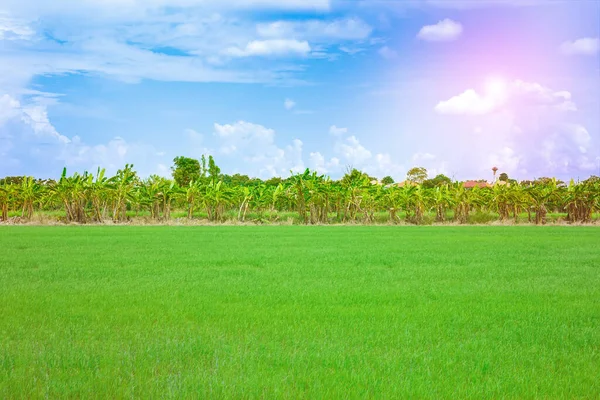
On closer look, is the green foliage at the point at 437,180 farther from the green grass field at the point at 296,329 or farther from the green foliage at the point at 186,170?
the green grass field at the point at 296,329

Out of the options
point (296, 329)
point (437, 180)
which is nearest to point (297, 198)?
point (296, 329)

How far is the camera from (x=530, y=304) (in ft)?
23.5

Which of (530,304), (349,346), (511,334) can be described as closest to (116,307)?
(349,346)

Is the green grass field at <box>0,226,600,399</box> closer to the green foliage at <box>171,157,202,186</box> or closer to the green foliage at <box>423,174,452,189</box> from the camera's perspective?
the green foliage at <box>171,157,202,186</box>

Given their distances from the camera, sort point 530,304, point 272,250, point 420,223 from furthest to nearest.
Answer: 1. point 420,223
2. point 272,250
3. point 530,304

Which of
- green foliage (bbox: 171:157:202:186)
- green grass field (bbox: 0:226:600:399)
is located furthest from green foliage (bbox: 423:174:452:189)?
green grass field (bbox: 0:226:600:399)

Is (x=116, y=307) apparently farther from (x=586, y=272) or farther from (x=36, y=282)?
(x=586, y=272)

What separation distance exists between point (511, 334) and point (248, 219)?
25.2 meters

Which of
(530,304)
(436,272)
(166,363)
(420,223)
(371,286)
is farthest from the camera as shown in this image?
(420,223)

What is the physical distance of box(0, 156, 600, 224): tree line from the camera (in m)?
28.3

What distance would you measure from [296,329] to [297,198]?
2424 cm

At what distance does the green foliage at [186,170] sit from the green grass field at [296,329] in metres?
34.7

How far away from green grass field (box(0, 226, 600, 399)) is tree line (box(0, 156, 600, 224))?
17.5m

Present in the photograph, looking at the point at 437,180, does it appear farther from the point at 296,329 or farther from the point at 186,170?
the point at 296,329
